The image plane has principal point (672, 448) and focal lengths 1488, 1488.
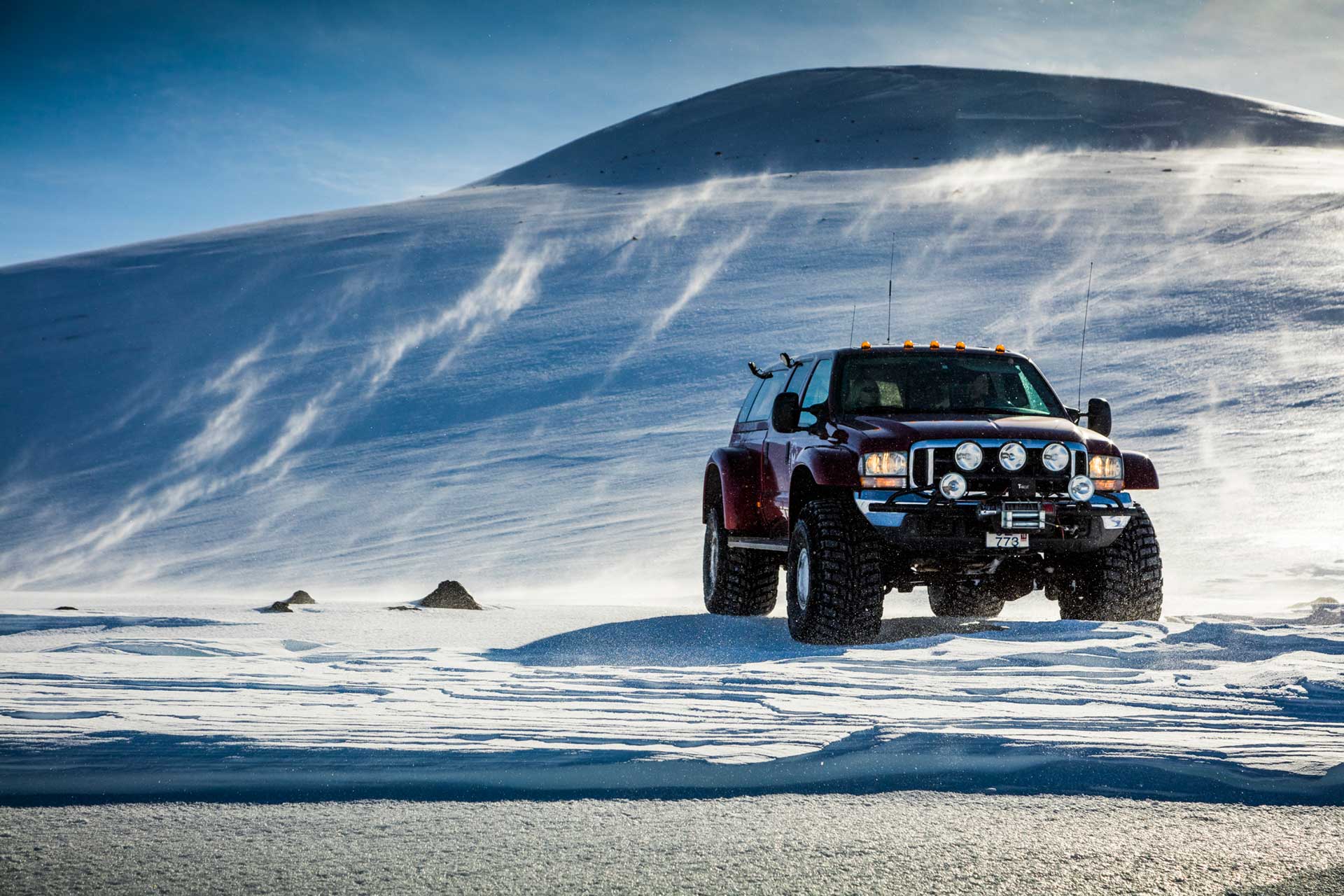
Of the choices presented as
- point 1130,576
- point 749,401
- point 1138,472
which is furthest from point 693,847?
point 749,401

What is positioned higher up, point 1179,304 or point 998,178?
point 998,178

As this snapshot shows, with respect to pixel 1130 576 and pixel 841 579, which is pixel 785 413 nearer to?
pixel 841 579

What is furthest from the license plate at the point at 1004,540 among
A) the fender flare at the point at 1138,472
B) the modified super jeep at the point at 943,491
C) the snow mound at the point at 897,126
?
the snow mound at the point at 897,126

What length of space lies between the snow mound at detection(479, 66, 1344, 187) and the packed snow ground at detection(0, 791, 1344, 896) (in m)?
46.5

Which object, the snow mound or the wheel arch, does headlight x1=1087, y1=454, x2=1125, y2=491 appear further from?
the snow mound

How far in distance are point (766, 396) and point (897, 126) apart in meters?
51.6

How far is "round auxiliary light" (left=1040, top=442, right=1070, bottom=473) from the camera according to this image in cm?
845

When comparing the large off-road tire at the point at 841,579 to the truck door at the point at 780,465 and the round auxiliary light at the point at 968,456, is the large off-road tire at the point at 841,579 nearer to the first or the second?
the round auxiliary light at the point at 968,456

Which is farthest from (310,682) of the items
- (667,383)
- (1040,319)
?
(1040,319)

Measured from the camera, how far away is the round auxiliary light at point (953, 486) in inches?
325

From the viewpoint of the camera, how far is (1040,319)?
30312 mm

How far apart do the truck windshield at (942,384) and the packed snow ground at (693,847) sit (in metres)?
5.18

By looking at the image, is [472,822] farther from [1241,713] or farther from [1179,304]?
[1179,304]

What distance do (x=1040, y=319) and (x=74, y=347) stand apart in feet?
69.5
